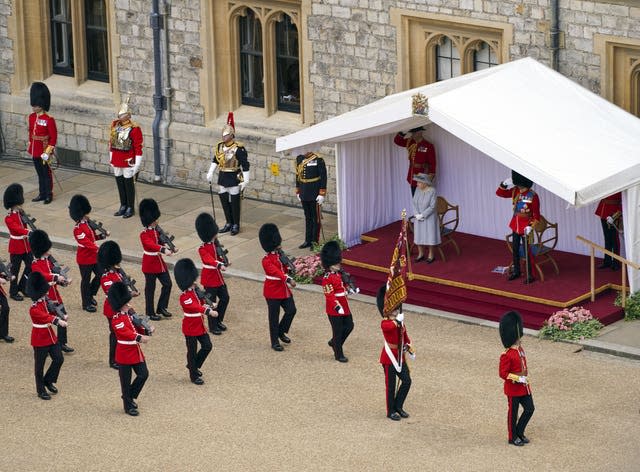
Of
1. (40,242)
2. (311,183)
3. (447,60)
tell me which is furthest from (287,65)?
(40,242)

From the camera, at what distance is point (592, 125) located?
67.6ft

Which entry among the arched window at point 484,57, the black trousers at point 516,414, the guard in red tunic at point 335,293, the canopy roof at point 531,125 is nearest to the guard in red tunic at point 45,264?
the guard in red tunic at point 335,293

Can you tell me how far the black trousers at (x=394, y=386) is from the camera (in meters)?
17.2

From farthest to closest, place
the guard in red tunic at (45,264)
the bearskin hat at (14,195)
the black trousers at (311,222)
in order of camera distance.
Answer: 1. the black trousers at (311,222)
2. the bearskin hat at (14,195)
3. the guard in red tunic at (45,264)

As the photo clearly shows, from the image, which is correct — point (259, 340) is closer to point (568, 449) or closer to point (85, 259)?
point (85, 259)

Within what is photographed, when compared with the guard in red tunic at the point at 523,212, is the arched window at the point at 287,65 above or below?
above

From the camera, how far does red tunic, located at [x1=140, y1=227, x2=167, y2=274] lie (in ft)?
66.7

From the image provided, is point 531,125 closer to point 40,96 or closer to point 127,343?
point 127,343

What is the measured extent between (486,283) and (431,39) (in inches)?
159

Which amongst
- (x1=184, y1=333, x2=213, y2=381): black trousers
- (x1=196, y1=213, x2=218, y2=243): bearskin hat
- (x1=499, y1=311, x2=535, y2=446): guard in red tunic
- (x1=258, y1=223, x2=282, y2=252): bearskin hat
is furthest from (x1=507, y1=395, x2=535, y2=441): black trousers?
(x1=196, y1=213, x2=218, y2=243): bearskin hat

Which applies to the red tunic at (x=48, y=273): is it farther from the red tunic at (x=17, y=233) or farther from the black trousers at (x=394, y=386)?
the black trousers at (x=394, y=386)

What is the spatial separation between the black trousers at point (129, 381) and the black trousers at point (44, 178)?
329 inches

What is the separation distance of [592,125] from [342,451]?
599 cm

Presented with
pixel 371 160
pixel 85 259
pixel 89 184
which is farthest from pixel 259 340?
pixel 89 184
